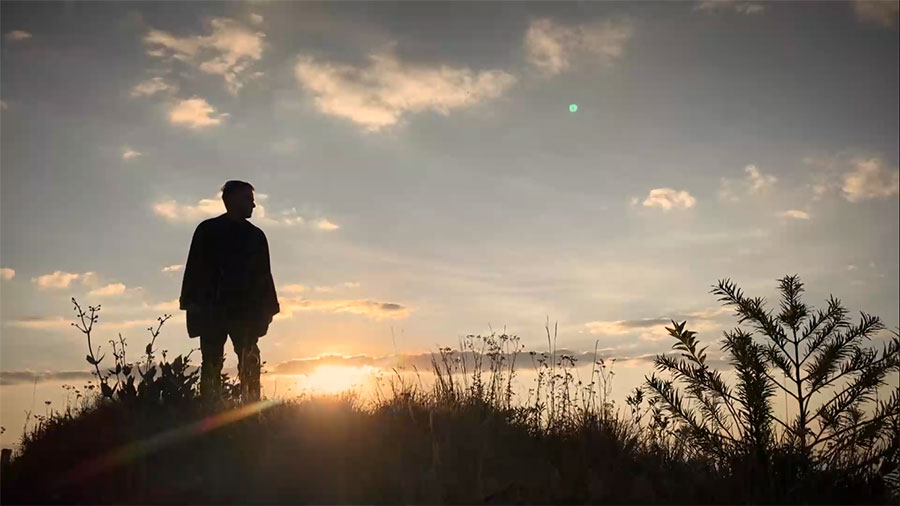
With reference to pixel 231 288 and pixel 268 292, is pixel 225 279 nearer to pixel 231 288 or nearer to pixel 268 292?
pixel 231 288

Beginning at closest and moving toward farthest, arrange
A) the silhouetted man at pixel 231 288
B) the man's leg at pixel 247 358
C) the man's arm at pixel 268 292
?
the man's leg at pixel 247 358
the silhouetted man at pixel 231 288
the man's arm at pixel 268 292

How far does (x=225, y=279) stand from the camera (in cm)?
863

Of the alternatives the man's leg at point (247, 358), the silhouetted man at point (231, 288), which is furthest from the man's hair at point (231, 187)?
the man's leg at point (247, 358)

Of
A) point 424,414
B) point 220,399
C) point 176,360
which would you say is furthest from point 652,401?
point 176,360

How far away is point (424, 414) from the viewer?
735cm

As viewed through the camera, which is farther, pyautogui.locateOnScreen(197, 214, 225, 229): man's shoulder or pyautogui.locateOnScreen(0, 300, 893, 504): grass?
pyautogui.locateOnScreen(197, 214, 225, 229): man's shoulder

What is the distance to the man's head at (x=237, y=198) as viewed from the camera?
891 cm

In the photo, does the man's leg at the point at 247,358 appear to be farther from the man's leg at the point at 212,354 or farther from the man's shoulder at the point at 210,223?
the man's shoulder at the point at 210,223

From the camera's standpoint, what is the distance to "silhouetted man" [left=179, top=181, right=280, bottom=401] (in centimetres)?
852

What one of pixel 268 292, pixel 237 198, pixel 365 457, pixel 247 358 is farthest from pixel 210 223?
pixel 365 457

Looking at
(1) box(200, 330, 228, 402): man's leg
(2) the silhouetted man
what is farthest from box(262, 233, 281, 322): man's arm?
(1) box(200, 330, 228, 402): man's leg

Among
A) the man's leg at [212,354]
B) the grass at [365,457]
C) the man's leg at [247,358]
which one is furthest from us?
the man's leg at [247,358]

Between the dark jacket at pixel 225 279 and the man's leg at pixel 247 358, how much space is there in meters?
0.14

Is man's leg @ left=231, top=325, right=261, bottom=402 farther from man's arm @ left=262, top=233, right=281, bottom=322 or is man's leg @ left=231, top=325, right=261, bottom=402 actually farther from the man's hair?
the man's hair
